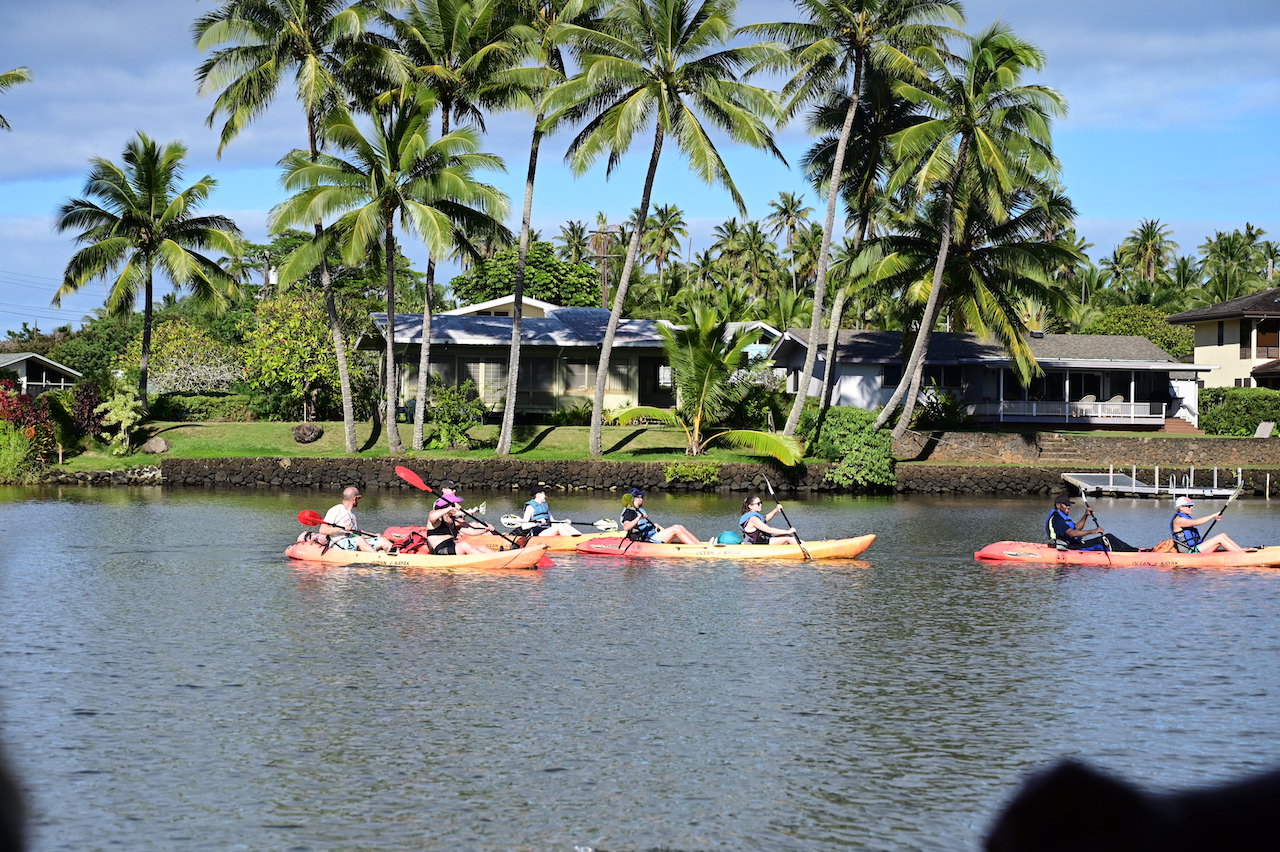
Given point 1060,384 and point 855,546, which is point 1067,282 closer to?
point 1060,384

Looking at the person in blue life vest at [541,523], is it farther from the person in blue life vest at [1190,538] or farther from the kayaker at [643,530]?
the person in blue life vest at [1190,538]

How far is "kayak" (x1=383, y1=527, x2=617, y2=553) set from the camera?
933 inches

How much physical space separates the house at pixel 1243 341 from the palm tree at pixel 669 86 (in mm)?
30530

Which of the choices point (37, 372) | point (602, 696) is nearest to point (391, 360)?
point (37, 372)

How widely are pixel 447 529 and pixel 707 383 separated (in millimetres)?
19383

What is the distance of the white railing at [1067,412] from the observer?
50.1 meters

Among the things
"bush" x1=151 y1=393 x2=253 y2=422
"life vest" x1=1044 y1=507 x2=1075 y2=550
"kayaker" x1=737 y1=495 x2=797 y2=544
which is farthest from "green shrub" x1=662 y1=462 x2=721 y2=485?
"bush" x1=151 y1=393 x2=253 y2=422

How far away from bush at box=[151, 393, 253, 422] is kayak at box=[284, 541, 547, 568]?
27.8m

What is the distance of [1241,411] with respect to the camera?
49812mm

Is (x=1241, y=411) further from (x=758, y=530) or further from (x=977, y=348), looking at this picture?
(x=758, y=530)

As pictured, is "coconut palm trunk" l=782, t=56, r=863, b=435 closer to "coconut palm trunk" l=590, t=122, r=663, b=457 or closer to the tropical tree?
the tropical tree

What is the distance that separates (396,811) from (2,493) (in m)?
32.1

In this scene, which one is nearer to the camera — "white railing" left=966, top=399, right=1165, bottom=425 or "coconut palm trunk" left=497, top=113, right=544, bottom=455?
"coconut palm trunk" left=497, top=113, right=544, bottom=455

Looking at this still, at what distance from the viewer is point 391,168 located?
38.9 meters
